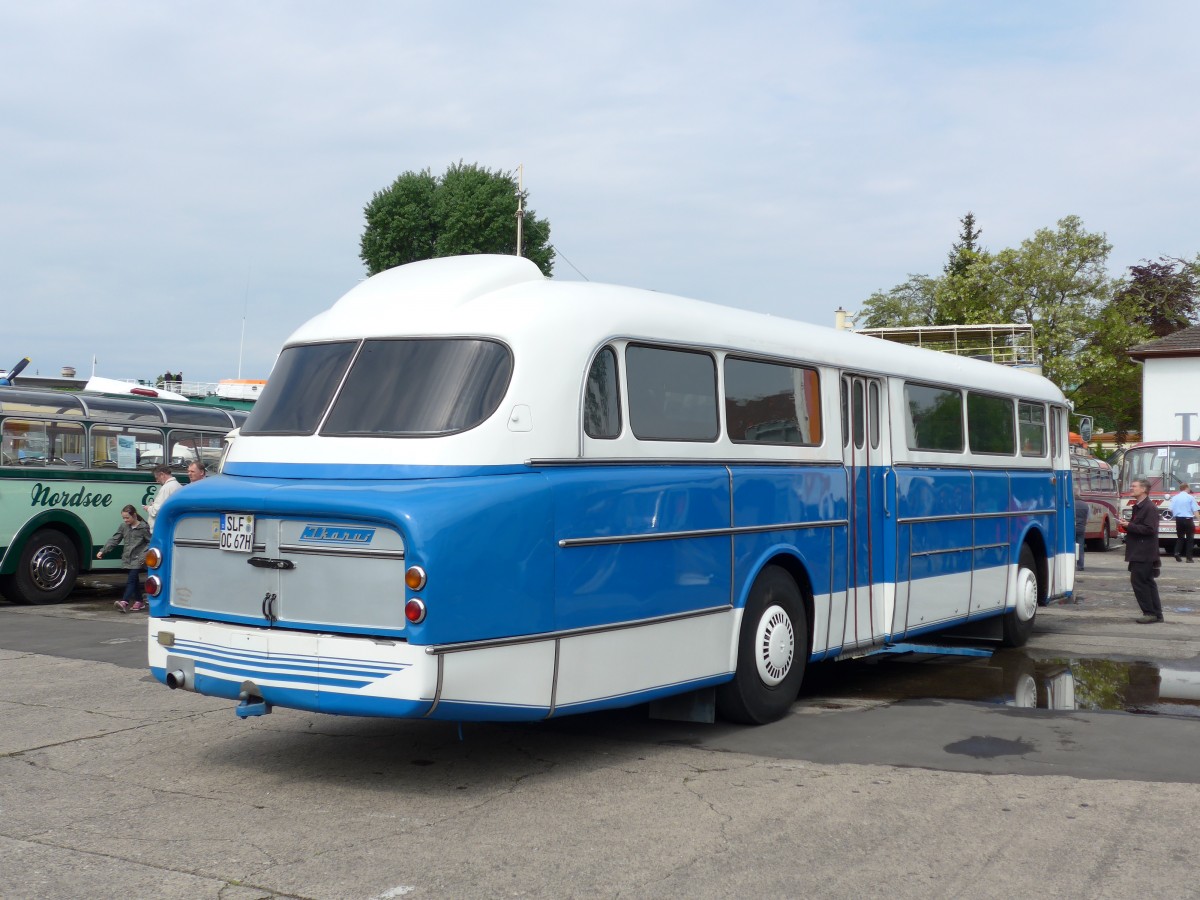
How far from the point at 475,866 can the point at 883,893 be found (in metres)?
1.66

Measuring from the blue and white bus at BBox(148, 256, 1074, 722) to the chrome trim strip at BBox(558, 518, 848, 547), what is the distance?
0.01m

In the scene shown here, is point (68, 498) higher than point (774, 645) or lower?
higher

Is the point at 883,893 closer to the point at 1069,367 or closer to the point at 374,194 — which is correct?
the point at 1069,367

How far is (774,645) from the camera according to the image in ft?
28.2

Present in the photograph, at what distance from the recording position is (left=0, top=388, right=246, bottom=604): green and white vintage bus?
1709 cm

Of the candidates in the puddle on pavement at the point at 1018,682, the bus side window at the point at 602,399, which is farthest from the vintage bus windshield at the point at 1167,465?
the bus side window at the point at 602,399

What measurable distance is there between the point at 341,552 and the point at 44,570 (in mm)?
12608

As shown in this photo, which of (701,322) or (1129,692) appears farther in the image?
(1129,692)

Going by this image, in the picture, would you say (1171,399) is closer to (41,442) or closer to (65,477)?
(65,477)

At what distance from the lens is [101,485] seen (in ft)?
59.8

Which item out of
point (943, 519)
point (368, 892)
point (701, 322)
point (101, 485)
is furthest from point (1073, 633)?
point (101, 485)

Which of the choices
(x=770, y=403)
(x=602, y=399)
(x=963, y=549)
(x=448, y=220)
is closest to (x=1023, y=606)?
(x=963, y=549)

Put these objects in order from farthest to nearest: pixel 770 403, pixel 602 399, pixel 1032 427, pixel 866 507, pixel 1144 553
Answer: pixel 1144 553 < pixel 1032 427 < pixel 866 507 < pixel 770 403 < pixel 602 399

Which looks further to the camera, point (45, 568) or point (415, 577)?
point (45, 568)
